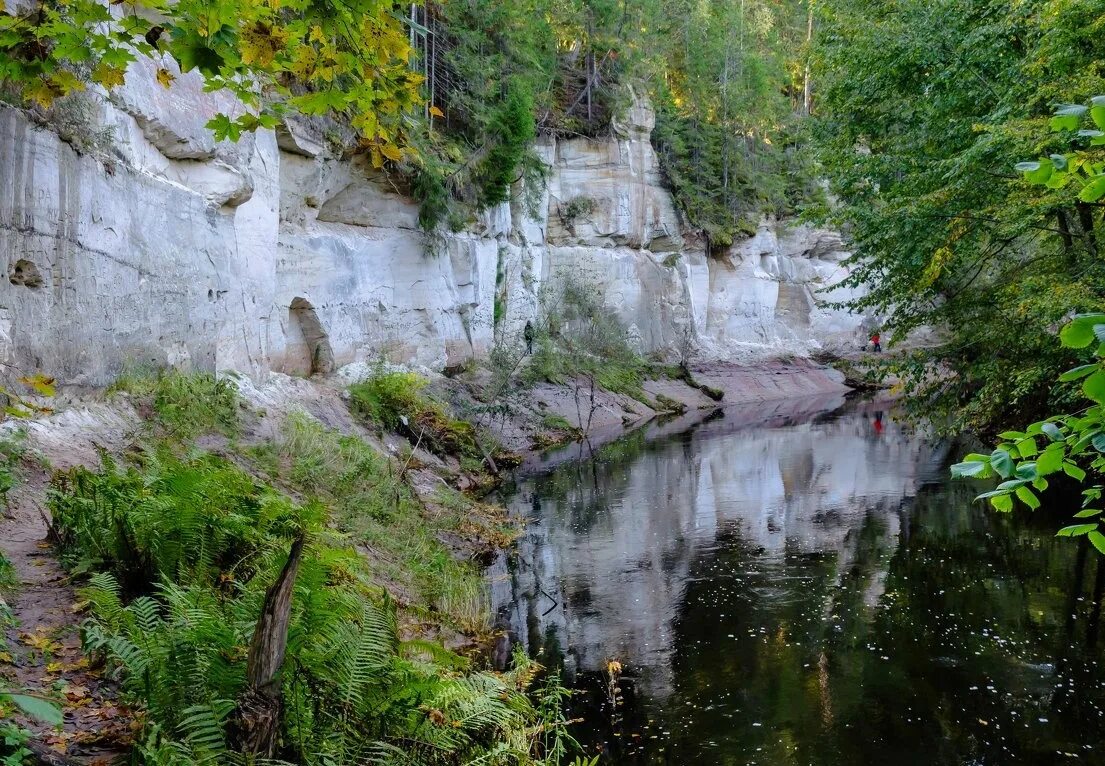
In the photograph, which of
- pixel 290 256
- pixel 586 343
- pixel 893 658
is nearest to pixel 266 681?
pixel 893 658

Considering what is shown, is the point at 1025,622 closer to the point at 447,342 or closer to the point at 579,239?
the point at 447,342

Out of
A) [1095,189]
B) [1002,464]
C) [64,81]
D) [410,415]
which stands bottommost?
[410,415]

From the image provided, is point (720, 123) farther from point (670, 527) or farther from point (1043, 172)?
point (1043, 172)

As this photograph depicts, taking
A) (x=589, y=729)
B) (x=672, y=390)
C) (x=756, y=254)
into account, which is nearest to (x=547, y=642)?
(x=589, y=729)

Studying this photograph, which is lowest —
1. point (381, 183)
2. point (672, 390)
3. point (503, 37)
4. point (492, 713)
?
point (492, 713)

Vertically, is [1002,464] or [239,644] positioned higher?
[1002,464]

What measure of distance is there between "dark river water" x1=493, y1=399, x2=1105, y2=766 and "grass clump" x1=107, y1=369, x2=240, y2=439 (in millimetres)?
5054

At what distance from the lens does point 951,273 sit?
1609 cm

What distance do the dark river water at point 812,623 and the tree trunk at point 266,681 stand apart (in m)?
3.41

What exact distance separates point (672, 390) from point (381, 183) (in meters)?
18.5

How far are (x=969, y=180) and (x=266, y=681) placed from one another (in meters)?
13.3

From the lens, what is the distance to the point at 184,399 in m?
13.2

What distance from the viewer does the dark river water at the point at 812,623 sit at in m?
7.34

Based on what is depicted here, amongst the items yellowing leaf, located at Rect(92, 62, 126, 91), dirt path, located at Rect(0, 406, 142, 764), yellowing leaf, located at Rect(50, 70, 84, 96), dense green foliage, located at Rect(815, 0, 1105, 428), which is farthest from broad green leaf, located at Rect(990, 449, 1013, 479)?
dense green foliage, located at Rect(815, 0, 1105, 428)
